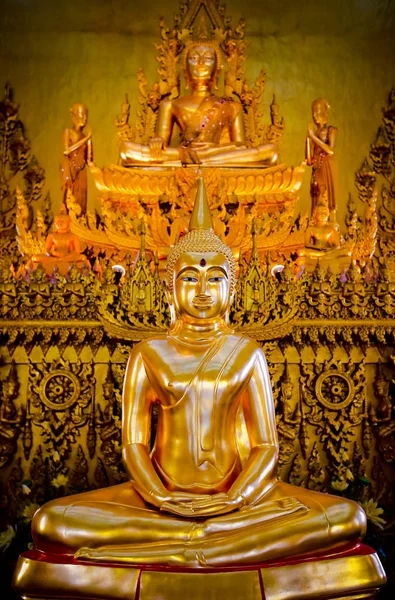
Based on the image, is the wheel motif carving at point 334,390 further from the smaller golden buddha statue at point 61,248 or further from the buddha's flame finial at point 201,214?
the smaller golden buddha statue at point 61,248

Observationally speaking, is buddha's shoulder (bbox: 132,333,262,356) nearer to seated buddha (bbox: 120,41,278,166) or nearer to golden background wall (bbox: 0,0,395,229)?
seated buddha (bbox: 120,41,278,166)

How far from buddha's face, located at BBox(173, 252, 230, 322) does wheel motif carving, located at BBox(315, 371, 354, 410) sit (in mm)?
1146

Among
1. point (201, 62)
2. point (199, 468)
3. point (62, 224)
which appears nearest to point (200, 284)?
point (199, 468)

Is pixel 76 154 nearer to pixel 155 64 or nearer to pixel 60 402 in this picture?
pixel 155 64

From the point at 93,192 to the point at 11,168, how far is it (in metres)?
0.67

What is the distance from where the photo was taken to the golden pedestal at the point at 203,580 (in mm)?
2145

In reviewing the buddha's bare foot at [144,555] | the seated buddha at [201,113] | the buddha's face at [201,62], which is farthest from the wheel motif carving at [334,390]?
the buddha's face at [201,62]

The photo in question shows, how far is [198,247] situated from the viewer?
2.90 m

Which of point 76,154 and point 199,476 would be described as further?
point 76,154

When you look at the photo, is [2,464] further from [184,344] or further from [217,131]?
[217,131]

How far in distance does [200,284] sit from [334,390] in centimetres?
130

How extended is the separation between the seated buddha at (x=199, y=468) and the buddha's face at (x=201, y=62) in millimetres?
2940

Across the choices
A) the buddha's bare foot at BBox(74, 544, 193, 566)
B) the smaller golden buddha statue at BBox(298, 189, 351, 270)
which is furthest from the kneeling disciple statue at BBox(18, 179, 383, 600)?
the smaller golden buddha statue at BBox(298, 189, 351, 270)

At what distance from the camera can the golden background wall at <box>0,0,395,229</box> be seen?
6059 millimetres
